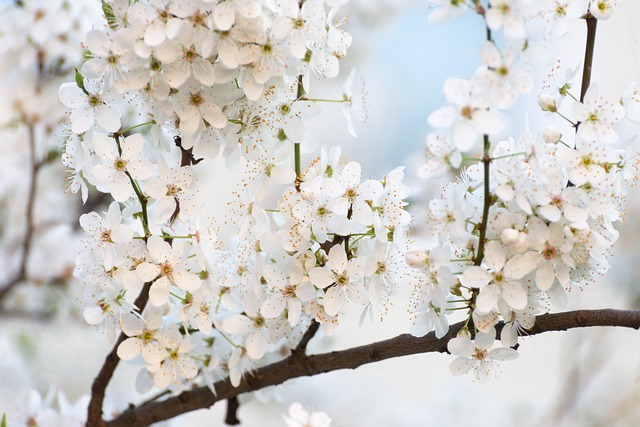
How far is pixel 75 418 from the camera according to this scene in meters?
0.82

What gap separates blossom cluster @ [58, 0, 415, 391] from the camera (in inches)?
20.4

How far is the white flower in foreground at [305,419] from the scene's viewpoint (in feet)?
1.98

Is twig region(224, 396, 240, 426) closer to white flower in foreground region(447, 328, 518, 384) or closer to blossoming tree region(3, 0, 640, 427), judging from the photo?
blossoming tree region(3, 0, 640, 427)

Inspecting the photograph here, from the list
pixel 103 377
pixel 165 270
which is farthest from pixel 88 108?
pixel 103 377

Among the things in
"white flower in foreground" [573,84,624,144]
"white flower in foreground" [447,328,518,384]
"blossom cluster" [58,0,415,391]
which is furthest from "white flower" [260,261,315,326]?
"white flower in foreground" [573,84,624,144]

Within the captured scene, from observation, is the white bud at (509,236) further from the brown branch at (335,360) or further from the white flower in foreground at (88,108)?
the white flower in foreground at (88,108)

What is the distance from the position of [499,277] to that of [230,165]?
23cm

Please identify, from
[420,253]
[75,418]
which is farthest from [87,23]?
[420,253]

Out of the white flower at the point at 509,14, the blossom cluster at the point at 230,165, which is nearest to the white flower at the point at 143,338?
the blossom cluster at the point at 230,165

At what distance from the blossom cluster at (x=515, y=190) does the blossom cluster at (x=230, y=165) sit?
0.06 m

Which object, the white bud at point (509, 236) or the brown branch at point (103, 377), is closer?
the white bud at point (509, 236)

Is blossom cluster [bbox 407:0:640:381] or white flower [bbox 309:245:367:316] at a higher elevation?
blossom cluster [bbox 407:0:640:381]

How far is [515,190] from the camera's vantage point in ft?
1.61

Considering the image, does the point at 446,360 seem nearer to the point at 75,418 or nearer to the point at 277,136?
the point at 75,418
